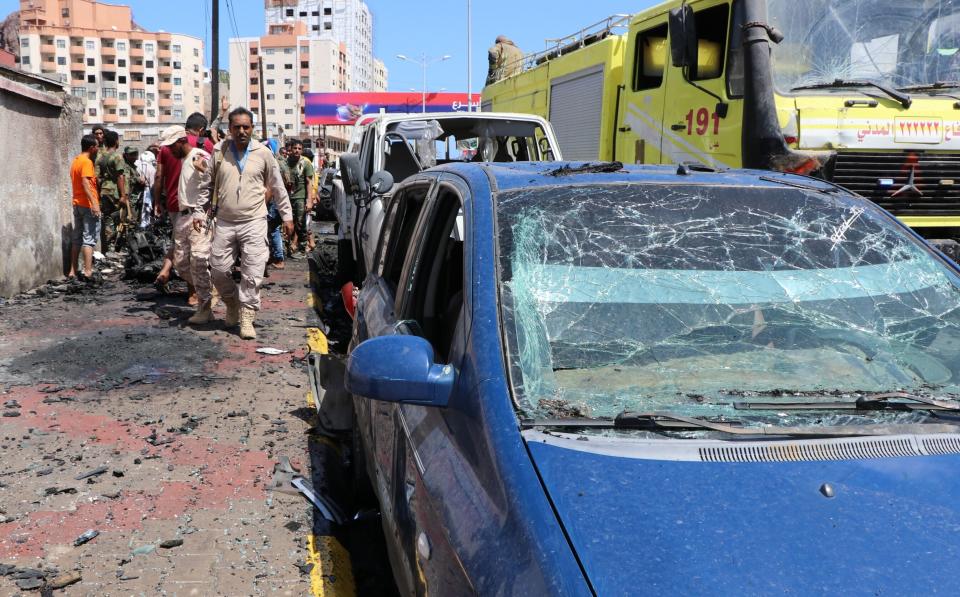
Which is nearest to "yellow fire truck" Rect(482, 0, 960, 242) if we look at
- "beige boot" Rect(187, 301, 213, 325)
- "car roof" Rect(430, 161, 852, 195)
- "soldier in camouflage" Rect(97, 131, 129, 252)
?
"car roof" Rect(430, 161, 852, 195)

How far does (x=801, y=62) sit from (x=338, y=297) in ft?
17.9

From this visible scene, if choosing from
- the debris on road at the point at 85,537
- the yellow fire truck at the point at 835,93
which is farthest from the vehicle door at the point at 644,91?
the debris on road at the point at 85,537

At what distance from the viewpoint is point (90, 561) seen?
348 cm

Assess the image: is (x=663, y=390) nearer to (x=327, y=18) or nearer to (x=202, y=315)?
(x=202, y=315)

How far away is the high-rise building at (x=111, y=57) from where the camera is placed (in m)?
126

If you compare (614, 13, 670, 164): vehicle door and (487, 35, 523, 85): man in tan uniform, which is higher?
(487, 35, 523, 85): man in tan uniform

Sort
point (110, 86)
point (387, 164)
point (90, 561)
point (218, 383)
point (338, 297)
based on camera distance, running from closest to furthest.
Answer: point (90, 561), point (218, 383), point (387, 164), point (338, 297), point (110, 86)

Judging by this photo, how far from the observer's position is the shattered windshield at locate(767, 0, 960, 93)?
6363mm

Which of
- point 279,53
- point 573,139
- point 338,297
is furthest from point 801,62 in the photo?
point 279,53

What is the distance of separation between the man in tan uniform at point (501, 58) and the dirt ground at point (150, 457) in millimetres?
6975

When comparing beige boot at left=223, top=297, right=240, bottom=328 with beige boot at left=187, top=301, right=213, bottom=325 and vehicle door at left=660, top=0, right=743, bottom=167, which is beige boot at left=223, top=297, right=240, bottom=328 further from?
vehicle door at left=660, top=0, right=743, bottom=167

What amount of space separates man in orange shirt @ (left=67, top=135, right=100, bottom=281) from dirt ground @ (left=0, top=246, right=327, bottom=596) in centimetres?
262

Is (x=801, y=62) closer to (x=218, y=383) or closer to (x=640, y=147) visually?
(x=640, y=147)

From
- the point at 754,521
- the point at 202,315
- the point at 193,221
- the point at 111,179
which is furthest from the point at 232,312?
the point at 754,521
